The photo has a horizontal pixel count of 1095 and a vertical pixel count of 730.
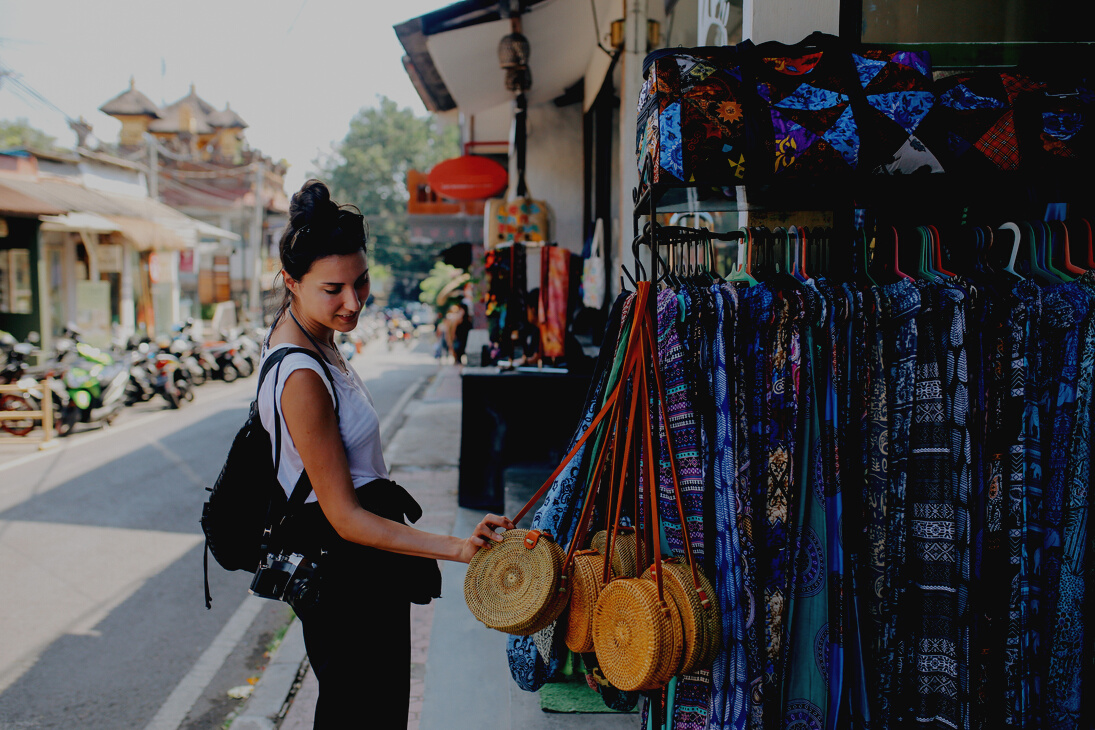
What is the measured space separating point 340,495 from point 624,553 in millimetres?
706

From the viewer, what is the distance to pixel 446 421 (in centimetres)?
1093

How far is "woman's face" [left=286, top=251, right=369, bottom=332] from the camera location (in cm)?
185

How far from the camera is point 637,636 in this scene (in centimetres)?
160

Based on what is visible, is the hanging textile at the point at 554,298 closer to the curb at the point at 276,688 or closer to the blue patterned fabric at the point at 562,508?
the curb at the point at 276,688

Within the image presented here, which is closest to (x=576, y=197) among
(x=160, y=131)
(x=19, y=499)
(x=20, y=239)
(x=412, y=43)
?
(x=412, y=43)

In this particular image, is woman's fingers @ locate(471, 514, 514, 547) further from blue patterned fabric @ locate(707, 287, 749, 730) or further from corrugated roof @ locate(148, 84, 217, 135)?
corrugated roof @ locate(148, 84, 217, 135)

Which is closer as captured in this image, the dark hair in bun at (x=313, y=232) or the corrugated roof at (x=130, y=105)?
the dark hair in bun at (x=313, y=232)

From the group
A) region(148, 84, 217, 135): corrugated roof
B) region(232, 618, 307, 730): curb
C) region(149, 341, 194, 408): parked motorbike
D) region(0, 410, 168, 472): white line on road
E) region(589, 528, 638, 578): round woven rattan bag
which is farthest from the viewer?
region(148, 84, 217, 135): corrugated roof

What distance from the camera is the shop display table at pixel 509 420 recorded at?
213 inches

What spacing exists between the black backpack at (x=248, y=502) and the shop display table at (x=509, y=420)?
11.6 ft

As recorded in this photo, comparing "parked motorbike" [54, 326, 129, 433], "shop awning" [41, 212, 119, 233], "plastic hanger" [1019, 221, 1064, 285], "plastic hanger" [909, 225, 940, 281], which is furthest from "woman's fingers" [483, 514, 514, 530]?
"shop awning" [41, 212, 119, 233]

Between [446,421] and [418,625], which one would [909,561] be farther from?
[446,421]

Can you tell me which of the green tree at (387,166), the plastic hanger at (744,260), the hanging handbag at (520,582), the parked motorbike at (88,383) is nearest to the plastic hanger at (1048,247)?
the plastic hanger at (744,260)

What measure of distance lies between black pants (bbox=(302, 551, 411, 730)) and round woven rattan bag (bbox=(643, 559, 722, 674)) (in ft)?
2.42
